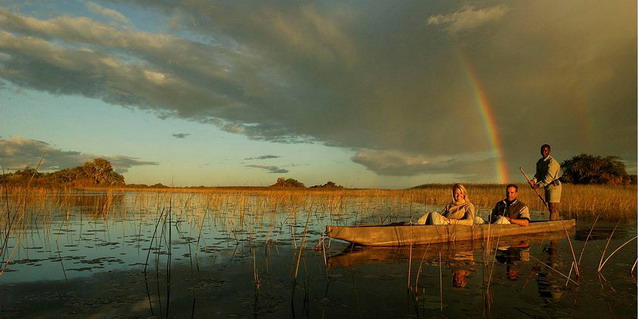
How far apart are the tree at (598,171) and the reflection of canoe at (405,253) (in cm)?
5134

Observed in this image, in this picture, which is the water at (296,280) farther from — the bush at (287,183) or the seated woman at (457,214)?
the bush at (287,183)

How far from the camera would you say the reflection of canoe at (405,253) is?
6.62 meters

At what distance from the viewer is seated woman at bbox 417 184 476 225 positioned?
26.7ft

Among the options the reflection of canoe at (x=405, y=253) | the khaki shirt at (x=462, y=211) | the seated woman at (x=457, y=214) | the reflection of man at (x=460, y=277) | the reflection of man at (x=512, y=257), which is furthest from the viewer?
the khaki shirt at (x=462, y=211)

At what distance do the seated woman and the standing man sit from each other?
4.21 metres

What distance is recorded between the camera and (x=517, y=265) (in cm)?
641

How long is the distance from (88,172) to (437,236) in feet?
191

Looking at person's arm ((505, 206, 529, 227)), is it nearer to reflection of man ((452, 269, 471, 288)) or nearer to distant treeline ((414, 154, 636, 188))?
reflection of man ((452, 269, 471, 288))

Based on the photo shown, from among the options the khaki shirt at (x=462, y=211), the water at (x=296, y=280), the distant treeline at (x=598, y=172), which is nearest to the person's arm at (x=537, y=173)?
the water at (x=296, y=280)

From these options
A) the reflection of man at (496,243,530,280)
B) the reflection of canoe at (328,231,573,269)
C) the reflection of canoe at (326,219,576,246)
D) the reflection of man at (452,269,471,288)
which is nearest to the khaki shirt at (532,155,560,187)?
the reflection of canoe at (328,231,573,269)

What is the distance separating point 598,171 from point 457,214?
176 feet

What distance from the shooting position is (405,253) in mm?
7285

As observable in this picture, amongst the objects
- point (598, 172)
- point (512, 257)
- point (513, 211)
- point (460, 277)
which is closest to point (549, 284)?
point (460, 277)

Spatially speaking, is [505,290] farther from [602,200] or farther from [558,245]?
[602,200]
